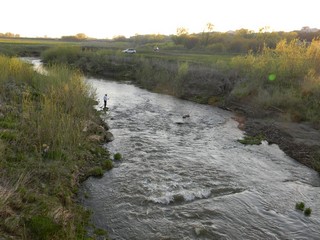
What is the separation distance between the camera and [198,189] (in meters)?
12.8

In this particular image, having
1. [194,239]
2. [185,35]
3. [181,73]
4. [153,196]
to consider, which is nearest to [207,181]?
[153,196]

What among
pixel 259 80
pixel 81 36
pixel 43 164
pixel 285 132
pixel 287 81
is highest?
pixel 81 36

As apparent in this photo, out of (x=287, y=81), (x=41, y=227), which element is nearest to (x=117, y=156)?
(x=41, y=227)

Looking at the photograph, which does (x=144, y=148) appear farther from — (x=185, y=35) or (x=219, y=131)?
(x=185, y=35)

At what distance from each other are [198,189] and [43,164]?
257 inches

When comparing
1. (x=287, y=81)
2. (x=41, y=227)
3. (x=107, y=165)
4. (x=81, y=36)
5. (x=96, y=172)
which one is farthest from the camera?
(x=81, y=36)

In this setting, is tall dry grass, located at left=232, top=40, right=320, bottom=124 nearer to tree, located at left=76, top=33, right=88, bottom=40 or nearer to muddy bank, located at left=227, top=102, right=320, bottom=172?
muddy bank, located at left=227, top=102, right=320, bottom=172

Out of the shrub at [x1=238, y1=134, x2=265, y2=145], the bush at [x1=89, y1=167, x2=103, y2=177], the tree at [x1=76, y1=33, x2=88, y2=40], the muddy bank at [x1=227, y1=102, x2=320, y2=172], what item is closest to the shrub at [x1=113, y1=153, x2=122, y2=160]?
the bush at [x1=89, y1=167, x2=103, y2=177]

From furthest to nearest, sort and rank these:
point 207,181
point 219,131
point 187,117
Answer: point 187,117 → point 219,131 → point 207,181

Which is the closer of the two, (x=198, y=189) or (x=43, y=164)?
(x=43, y=164)

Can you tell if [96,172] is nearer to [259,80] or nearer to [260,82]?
[260,82]

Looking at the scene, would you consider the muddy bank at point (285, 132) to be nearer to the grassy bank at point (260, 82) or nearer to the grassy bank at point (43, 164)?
the grassy bank at point (260, 82)

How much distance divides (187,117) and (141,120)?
15.8ft

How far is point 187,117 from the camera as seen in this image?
2634 centimetres
